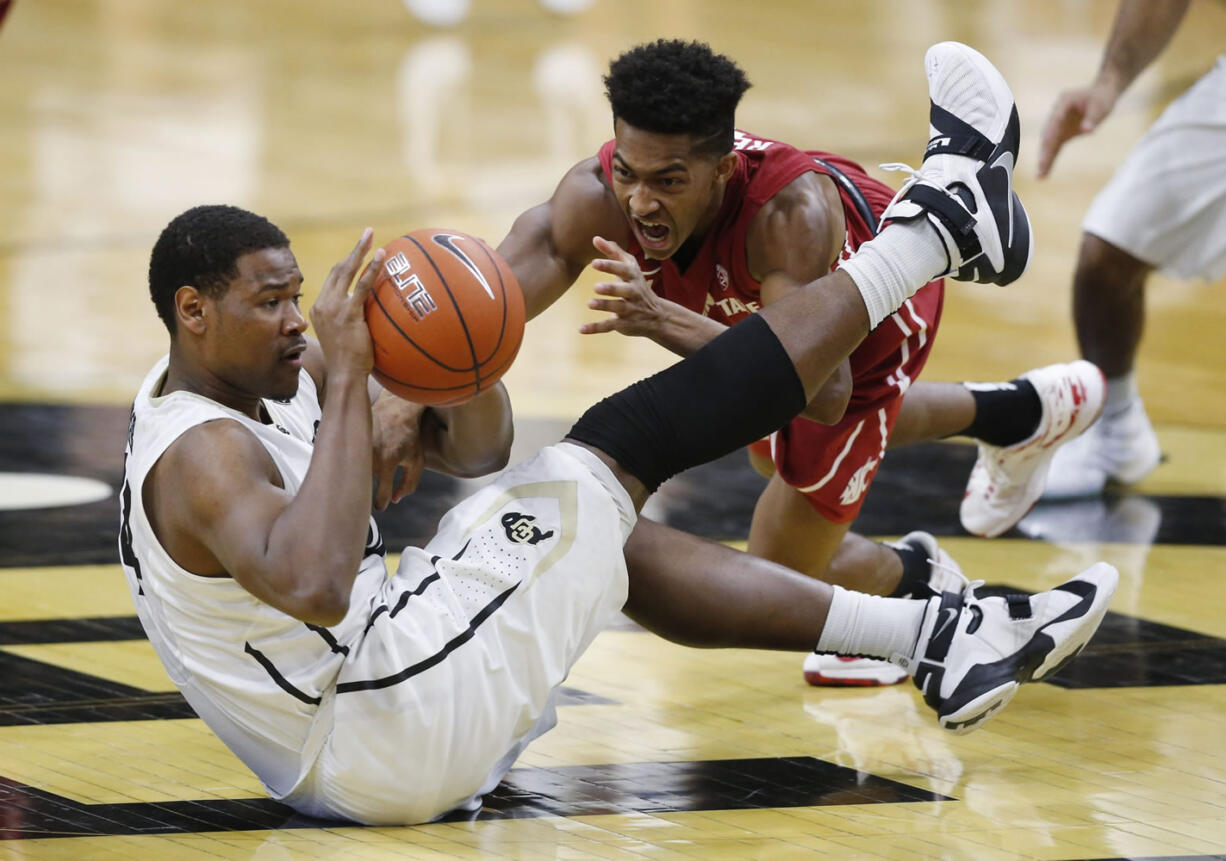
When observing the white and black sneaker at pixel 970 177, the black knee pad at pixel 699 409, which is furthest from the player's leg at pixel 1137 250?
the black knee pad at pixel 699 409

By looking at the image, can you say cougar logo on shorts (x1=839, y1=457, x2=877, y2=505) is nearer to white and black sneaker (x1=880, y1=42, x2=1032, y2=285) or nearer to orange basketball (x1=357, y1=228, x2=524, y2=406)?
white and black sneaker (x1=880, y1=42, x2=1032, y2=285)

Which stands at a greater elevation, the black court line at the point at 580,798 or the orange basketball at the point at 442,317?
the orange basketball at the point at 442,317

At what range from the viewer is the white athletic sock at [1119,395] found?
6.56m

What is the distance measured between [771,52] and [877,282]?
11881 mm

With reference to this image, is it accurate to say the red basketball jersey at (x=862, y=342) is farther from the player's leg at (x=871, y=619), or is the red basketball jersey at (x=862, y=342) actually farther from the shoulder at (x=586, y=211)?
the player's leg at (x=871, y=619)

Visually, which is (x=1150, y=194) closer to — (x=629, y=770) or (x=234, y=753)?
(x=629, y=770)

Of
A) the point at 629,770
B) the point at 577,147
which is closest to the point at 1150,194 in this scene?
the point at 629,770

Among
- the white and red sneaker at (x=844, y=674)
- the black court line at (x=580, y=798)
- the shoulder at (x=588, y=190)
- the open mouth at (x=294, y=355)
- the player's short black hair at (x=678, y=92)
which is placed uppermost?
the player's short black hair at (x=678, y=92)

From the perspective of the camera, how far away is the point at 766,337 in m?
3.73

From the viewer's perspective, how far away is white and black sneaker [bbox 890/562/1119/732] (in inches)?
147

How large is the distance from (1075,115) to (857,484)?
1861mm

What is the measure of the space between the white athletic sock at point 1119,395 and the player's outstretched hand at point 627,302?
3.18m

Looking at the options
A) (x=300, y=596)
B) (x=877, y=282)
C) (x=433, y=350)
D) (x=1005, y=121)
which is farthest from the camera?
(x=1005, y=121)

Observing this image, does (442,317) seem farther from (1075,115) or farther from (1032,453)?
(1075,115)
